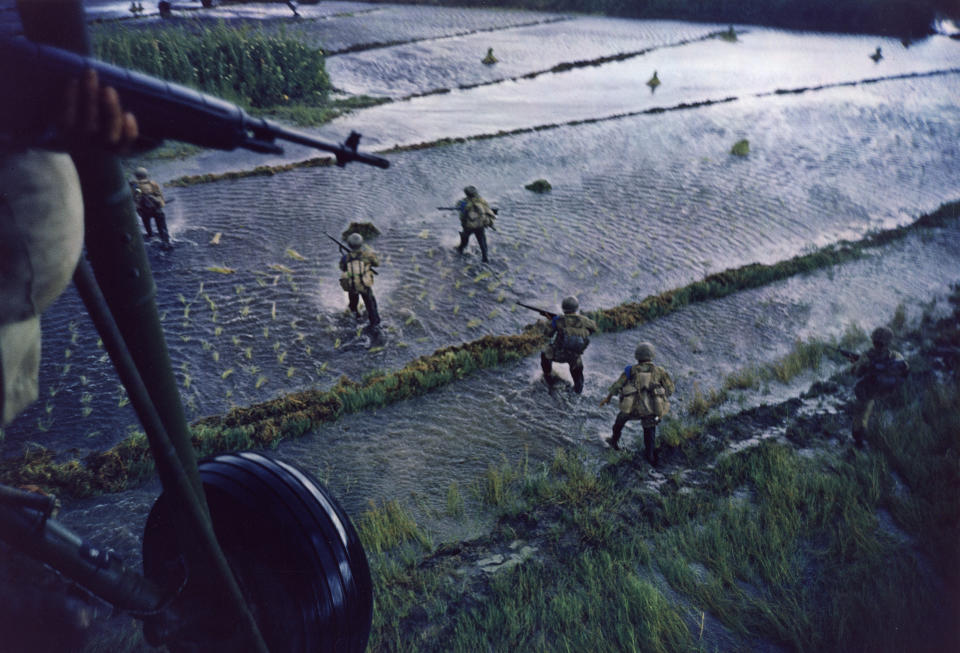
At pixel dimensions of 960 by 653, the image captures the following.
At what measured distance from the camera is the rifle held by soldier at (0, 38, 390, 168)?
64.1 inches

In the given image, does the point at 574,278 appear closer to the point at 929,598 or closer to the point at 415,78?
the point at 929,598

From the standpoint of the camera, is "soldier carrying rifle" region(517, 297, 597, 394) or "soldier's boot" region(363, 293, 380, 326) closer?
"soldier carrying rifle" region(517, 297, 597, 394)

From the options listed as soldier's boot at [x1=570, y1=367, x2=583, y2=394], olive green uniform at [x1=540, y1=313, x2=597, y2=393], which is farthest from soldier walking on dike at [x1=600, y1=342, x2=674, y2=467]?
soldier's boot at [x1=570, y1=367, x2=583, y2=394]

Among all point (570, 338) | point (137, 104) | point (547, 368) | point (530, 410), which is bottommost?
point (530, 410)

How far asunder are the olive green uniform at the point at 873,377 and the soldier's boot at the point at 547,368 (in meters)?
3.40

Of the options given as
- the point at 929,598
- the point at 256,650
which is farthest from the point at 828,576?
the point at 256,650

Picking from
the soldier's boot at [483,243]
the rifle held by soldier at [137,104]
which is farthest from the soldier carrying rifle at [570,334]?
the rifle held by soldier at [137,104]

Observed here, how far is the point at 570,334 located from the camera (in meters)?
7.73

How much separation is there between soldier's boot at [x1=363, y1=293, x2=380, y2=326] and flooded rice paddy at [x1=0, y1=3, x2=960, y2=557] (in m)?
0.27

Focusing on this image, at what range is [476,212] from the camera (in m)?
10.5

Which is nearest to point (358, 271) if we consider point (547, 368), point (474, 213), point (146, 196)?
point (474, 213)

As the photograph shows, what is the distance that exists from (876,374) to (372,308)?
6177 mm

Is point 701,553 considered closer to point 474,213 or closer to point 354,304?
point 354,304

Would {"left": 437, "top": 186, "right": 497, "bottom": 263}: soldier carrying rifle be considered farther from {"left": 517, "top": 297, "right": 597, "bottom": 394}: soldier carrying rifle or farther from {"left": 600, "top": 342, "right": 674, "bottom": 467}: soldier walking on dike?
{"left": 600, "top": 342, "right": 674, "bottom": 467}: soldier walking on dike
